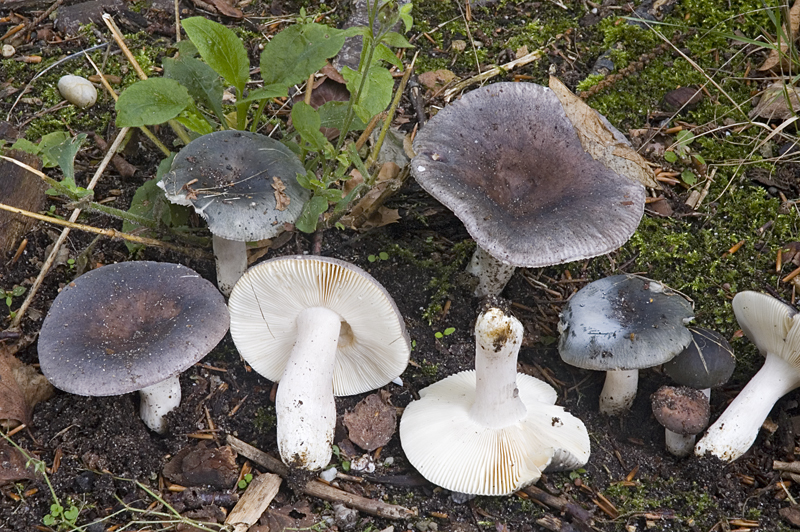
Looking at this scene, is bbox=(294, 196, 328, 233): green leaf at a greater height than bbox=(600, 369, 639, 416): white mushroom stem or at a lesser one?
greater

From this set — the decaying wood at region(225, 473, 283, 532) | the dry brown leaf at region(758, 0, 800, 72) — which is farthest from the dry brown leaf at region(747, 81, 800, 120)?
the decaying wood at region(225, 473, 283, 532)

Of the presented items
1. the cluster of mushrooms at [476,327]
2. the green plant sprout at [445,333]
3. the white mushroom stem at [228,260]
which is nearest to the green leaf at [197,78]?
the cluster of mushrooms at [476,327]

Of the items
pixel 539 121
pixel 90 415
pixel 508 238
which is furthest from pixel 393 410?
pixel 539 121

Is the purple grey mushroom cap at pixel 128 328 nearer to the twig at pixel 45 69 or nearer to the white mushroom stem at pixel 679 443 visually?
the twig at pixel 45 69

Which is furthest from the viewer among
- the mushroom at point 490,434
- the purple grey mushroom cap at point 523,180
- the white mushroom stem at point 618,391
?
the white mushroom stem at point 618,391

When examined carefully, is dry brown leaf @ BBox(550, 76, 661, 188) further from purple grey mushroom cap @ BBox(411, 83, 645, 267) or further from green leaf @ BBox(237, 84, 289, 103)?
green leaf @ BBox(237, 84, 289, 103)

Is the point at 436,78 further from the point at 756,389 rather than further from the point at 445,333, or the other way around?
the point at 756,389
